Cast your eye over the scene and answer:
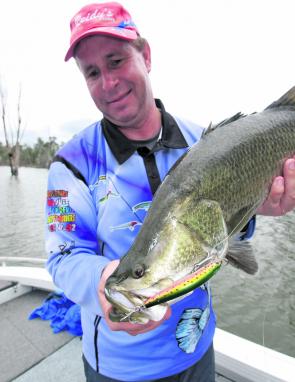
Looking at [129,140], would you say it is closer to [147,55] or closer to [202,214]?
[147,55]

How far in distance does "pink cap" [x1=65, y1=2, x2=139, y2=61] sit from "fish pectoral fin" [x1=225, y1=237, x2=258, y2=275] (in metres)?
1.19

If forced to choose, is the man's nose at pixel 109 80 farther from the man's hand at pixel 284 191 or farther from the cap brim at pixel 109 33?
the man's hand at pixel 284 191

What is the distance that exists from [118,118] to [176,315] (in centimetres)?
110

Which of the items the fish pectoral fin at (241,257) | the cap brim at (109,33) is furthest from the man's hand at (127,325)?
the cap brim at (109,33)

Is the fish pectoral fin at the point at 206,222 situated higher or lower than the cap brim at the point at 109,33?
lower

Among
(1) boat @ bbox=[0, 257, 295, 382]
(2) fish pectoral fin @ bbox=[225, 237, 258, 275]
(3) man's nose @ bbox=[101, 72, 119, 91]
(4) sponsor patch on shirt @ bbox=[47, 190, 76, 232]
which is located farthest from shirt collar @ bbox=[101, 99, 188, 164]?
(1) boat @ bbox=[0, 257, 295, 382]

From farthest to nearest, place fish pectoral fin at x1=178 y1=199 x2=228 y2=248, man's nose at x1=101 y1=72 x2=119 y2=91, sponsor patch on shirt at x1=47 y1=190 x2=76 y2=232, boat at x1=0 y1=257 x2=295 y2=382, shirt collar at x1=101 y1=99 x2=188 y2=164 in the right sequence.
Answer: boat at x1=0 y1=257 x2=295 y2=382, shirt collar at x1=101 y1=99 x2=188 y2=164, man's nose at x1=101 y1=72 x2=119 y2=91, sponsor patch on shirt at x1=47 y1=190 x2=76 y2=232, fish pectoral fin at x1=178 y1=199 x2=228 y2=248

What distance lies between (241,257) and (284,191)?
1.48 ft

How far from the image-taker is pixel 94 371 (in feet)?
5.90

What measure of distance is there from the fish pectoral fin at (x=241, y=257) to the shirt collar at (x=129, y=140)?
2.24 feet

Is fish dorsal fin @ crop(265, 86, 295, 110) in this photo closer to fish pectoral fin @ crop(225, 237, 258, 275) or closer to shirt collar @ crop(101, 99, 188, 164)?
shirt collar @ crop(101, 99, 188, 164)

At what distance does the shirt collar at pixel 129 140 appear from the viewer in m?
1.84

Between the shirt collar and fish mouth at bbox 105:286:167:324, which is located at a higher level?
the shirt collar

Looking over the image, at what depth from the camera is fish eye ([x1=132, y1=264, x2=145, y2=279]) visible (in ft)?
3.83
